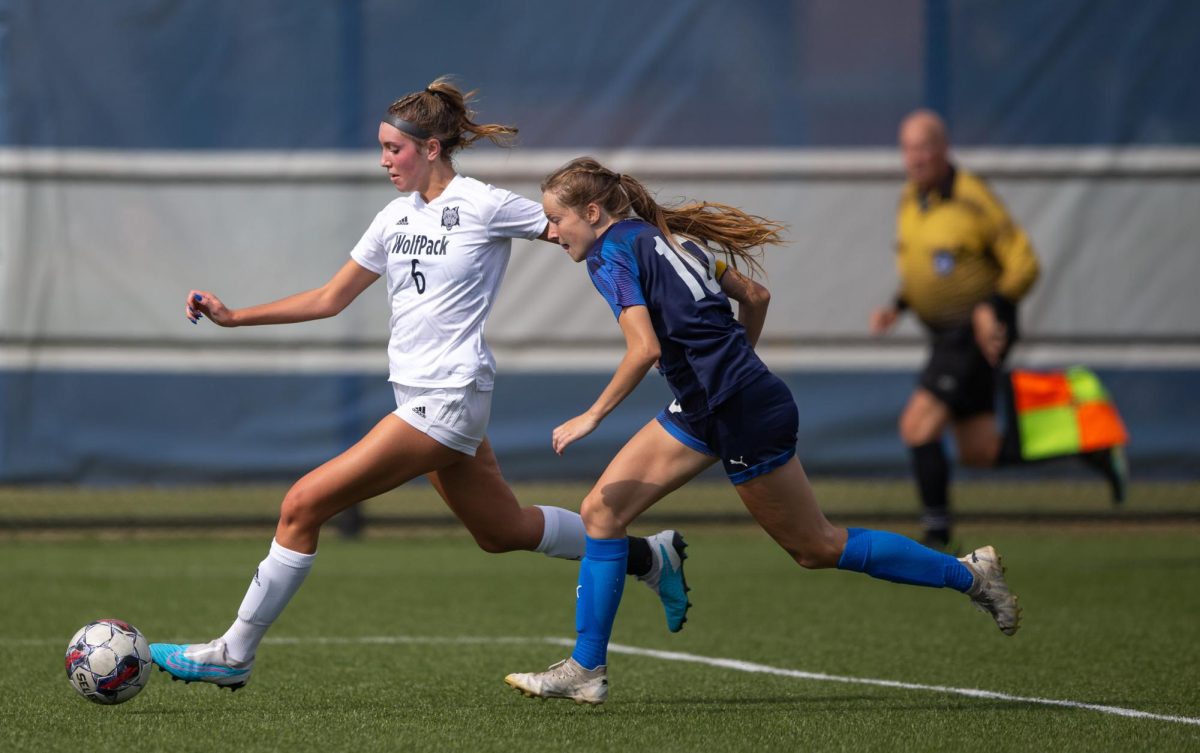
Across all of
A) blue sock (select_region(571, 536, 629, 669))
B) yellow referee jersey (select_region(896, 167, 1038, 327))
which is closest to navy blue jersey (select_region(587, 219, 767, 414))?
blue sock (select_region(571, 536, 629, 669))

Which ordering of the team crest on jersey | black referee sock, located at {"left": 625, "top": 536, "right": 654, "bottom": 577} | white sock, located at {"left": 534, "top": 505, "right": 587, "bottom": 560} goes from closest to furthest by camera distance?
black referee sock, located at {"left": 625, "top": 536, "right": 654, "bottom": 577} → white sock, located at {"left": 534, "top": 505, "right": 587, "bottom": 560} → the team crest on jersey

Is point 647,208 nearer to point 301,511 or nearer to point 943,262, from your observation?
point 301,511

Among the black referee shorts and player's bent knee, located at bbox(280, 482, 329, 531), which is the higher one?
the black referee shorts

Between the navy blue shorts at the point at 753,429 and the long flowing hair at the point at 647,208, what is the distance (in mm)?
450

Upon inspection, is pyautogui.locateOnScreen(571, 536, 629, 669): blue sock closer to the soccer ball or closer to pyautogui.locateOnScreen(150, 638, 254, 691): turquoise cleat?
pyautogui.locateOnScreen(150, 638, 254, 691): turquoise cleat

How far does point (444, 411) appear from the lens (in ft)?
17.2

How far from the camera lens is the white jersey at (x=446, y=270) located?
530 centimetres

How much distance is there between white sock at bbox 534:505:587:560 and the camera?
5840 mm

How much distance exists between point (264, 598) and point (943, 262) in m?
5.24

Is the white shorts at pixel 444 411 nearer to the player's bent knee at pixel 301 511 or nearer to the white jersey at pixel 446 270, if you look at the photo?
the white jersey at pixel 446 270

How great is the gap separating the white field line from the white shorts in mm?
1452

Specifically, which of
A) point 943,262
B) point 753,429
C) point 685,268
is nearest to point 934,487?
point 943,262

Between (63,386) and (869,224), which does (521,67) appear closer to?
(869,224)

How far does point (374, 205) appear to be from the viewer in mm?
10469
